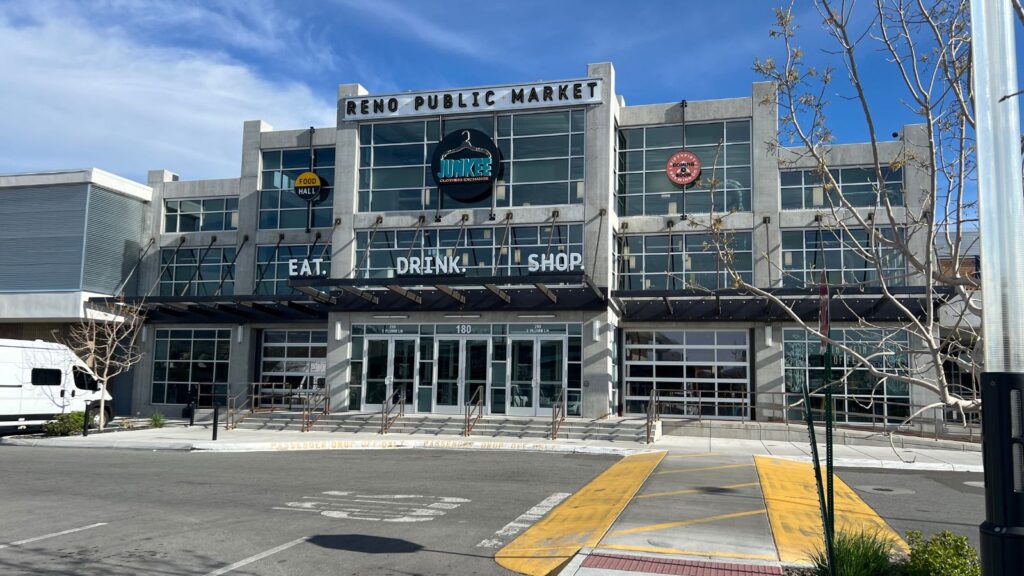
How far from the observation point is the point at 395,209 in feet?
97.6

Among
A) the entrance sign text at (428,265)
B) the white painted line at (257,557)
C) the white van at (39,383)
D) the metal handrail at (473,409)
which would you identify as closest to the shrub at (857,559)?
the white painted line at (257,557)

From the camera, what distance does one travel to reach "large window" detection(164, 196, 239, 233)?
3556cm

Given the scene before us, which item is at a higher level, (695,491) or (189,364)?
(189,364)

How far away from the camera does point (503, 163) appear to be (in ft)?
94.9

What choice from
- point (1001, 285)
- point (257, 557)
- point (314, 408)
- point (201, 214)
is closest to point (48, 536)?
point (257, 557)

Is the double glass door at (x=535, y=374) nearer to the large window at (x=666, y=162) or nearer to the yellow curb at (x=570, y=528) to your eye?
the large window at (x=666, y=162)

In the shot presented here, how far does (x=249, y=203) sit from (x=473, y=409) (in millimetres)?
14575

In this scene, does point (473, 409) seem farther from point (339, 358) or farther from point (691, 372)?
point (691, 372)

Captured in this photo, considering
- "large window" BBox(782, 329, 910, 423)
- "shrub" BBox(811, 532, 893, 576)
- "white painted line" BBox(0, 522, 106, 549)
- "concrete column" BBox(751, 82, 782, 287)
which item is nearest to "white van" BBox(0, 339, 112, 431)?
"white painted line" BBox(0, 522, 106, 549)

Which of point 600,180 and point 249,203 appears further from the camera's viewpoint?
point 249,203

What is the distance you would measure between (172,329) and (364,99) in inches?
538

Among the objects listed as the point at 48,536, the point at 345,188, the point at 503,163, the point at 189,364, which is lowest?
the point at 48,536

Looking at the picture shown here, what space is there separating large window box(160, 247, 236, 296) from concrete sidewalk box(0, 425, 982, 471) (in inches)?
451

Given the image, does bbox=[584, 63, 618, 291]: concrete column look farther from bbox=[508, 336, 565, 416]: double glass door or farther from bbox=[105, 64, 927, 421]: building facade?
bbox=[508, 336, 565, 416]: double glass door
